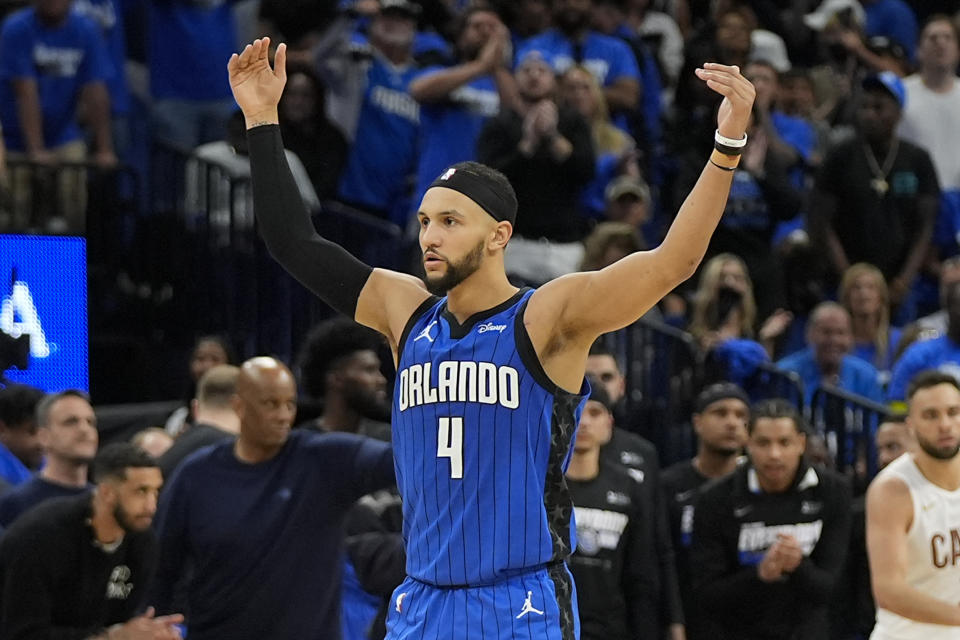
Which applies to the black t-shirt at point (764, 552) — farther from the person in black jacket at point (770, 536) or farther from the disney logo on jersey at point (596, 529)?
the disney logo on jersey at point (596, 529)

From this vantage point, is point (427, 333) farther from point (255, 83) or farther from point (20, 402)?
point (20, 402)

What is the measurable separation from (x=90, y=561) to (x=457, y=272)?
118 inches

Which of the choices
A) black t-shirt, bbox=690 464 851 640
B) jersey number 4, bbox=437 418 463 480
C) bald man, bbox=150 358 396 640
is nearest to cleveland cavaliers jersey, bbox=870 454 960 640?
black t-shirt, bbox=690 464 851 640

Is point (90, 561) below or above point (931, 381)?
below

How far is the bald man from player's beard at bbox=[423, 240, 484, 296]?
8.07 ft

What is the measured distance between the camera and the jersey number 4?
181 inches

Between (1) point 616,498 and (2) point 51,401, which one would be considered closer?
(2) point 51,401

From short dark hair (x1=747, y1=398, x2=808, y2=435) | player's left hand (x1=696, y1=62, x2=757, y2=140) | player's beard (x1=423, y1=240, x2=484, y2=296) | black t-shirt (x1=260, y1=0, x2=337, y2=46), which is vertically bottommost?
short dark hair (x1=747, y1=398, x2=808, y2=435)

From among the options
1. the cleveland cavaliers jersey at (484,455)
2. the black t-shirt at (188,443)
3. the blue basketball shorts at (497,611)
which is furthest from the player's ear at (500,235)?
the black t-shirt at (188,443)

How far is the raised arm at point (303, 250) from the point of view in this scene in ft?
16.3

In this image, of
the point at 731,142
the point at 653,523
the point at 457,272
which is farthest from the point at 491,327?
the point at 653,523

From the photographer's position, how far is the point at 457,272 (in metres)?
4.68

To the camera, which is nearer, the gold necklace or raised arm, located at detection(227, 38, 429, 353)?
raised arm, located at detection(227, 38, 429, 353)

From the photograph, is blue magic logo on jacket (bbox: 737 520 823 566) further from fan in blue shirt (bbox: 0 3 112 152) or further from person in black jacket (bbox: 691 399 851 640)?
fan in blue shirt (bbox: 0 3 112 152)
